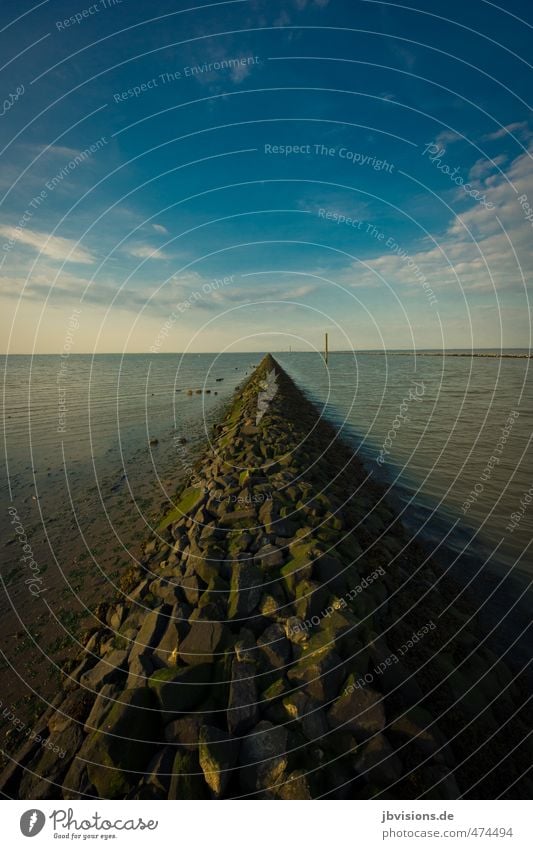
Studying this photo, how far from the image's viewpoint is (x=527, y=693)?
18.7 ft

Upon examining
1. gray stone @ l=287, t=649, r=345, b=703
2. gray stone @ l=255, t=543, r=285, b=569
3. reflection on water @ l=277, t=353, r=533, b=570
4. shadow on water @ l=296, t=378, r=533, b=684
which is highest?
gray stone @ l=255, t=543, r=285, b=569

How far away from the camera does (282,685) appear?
4555 mm

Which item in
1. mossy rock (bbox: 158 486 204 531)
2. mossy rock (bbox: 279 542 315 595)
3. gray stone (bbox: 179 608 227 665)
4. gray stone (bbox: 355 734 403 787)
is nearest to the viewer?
gray stone (bbox: 355 734 403 787)

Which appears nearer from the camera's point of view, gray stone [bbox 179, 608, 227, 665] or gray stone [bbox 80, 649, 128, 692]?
gray stone [bbox 179, 608, 227, 665]

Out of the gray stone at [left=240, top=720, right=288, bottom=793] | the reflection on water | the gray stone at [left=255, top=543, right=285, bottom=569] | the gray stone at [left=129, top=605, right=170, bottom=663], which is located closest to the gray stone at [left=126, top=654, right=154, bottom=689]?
the gray stone at [left=129, top=605, right=170, bottom=663]

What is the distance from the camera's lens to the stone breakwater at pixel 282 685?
3.88 meters

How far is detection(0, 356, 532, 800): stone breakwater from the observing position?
388 centimetres

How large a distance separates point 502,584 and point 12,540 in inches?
542

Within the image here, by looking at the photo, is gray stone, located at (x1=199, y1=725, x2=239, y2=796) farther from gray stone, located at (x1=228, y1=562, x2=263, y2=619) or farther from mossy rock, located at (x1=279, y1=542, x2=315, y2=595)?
mossy rock, located at (x1=279, y1=542, x2=315, y2=595)

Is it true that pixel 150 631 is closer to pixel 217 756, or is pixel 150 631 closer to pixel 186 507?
pixel 217 756

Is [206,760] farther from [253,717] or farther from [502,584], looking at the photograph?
[502,584]

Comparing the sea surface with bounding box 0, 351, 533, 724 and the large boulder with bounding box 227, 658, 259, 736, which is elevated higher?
the large boulder with bounding box 227, 658, 259, 736

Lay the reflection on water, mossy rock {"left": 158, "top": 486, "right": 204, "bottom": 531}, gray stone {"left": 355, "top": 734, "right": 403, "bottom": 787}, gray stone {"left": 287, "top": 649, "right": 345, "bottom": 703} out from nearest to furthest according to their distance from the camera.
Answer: gray stone {"left": 355, "top": 734, "right": 403, "bottom": 787}, gray stone {"left": 287, "top": 649, "right": 345, "bottom": 703}, mossy rock {"left": 158, "top": 486, "right": 204, "bottom": 531}, the reflection on water
